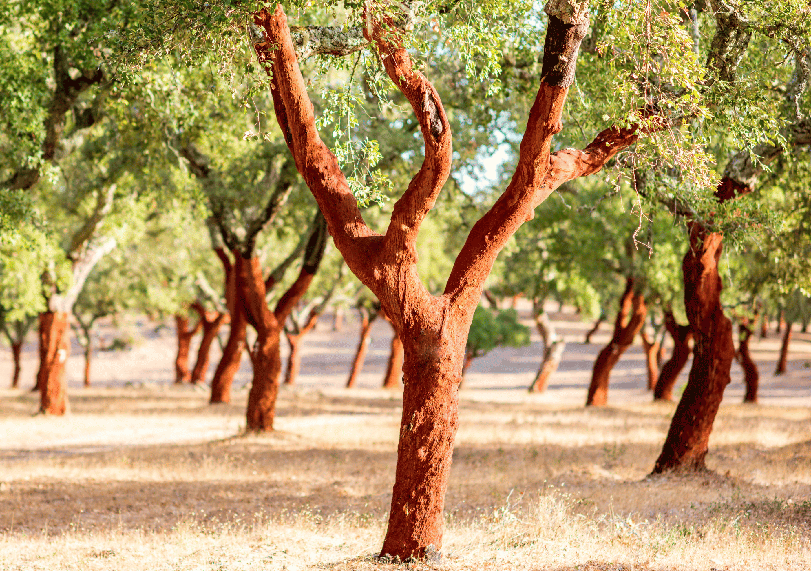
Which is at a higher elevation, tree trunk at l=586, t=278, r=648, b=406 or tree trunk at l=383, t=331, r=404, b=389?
tree trunk at l=586, t=278, r=648, b=406

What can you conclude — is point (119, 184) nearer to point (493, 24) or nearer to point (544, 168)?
point (493, 24)

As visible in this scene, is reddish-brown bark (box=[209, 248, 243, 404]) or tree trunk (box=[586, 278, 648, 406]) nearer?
reddish-brown bark (box=[209, 248, 243, 404])

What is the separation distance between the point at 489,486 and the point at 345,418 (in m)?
9.75

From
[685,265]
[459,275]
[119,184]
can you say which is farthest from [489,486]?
[119,184]

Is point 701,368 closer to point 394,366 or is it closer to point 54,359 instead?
point 54,359

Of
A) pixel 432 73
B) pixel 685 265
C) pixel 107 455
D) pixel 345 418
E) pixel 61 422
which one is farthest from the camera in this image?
pixel 345 418

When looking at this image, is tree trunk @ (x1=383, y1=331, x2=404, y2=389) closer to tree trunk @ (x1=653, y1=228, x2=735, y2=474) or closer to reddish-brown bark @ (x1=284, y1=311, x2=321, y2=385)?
reddish-brown bark @ (x1=284, y1=311, x2=321, y2=385)

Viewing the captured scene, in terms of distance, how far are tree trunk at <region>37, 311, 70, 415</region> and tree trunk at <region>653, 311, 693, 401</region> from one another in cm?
1667

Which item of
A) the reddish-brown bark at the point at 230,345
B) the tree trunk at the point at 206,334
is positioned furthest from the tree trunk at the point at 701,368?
the tree trunk at the point at 206,334

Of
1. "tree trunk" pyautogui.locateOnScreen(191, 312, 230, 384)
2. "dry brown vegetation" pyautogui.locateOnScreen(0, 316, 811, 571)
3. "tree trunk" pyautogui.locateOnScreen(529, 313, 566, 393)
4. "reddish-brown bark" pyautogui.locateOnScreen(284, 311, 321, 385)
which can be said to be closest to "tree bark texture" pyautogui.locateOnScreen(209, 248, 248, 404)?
"dry brown vegetation" pyautogui.locateOnScreen(0, 316, 811, 571)

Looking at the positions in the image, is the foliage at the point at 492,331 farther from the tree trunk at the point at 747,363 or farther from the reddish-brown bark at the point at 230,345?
the reddish-brown bark at the point at 230,345

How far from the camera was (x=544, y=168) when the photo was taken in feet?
20.6

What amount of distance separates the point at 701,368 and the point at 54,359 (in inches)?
621

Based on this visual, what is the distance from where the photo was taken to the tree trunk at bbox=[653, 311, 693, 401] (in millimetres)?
22094
